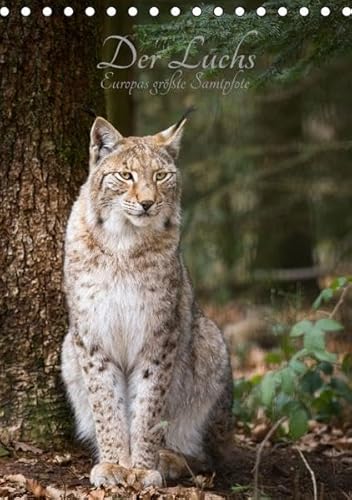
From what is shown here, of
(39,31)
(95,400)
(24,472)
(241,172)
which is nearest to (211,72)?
(39,31)

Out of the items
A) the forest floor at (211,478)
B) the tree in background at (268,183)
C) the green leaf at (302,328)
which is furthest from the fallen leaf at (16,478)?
the tree in background at (268,183)

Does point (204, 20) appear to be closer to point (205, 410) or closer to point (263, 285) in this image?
point (205, 410)

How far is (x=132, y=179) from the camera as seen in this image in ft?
15.0

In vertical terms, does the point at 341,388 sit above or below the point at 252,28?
below

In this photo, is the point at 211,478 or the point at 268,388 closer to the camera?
the point at 268,388

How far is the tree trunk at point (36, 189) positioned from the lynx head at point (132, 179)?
0.41 meters

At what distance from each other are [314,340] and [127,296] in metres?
1.05

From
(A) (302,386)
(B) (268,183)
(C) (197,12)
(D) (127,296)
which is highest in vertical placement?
(C) (197,12)

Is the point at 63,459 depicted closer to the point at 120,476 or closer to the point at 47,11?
the point at 120,476

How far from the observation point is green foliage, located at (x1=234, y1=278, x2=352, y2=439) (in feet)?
13.2

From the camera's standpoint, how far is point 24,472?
15.5 feet

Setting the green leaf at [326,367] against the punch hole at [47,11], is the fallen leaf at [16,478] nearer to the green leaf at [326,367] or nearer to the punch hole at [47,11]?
the green leaf at [326,367]

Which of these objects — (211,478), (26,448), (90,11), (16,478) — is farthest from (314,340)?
(90,11)

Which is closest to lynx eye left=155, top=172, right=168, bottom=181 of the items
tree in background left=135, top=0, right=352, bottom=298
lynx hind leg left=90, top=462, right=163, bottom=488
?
lynx hind leg left=90, top=462, right=163, bottom=488
